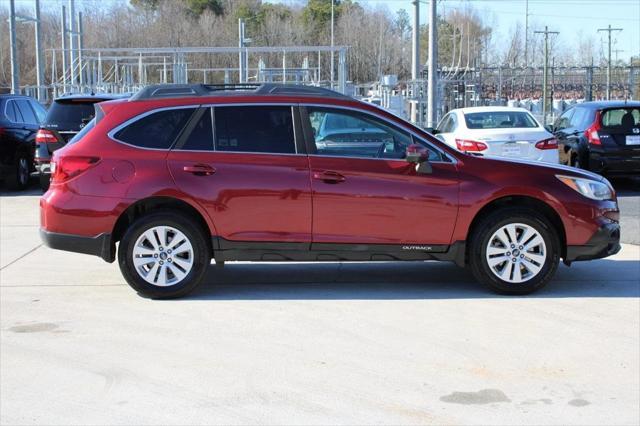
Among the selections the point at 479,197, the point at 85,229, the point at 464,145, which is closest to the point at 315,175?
the point at 479,197

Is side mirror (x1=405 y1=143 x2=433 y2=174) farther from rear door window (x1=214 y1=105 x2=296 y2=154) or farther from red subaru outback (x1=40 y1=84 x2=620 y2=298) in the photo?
rear door window (x1=214 y1=105 x2=296 y2=154)

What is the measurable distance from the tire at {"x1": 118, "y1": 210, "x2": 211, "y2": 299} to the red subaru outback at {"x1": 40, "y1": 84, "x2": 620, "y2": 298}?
0.01 metres

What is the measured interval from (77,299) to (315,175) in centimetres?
238

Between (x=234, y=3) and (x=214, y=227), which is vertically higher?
(x=234, y=3)

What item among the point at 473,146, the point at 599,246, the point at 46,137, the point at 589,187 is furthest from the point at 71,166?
the point at 473,146

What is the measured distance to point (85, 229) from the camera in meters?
7.29

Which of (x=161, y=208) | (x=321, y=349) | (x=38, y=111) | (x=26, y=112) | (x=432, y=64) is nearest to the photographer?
(x=321, y=349)

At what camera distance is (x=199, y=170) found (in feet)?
23.8

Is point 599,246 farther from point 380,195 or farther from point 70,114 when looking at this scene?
point 70,114

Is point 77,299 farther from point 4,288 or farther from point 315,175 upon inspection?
point 315,175

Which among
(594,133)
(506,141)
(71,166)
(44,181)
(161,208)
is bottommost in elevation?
(44,181)

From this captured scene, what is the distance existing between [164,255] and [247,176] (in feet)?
3.24

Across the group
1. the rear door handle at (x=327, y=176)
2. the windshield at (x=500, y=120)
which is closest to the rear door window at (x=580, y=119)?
the windshield at (x=500, y=120)

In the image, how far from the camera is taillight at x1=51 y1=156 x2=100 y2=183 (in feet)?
23.8
